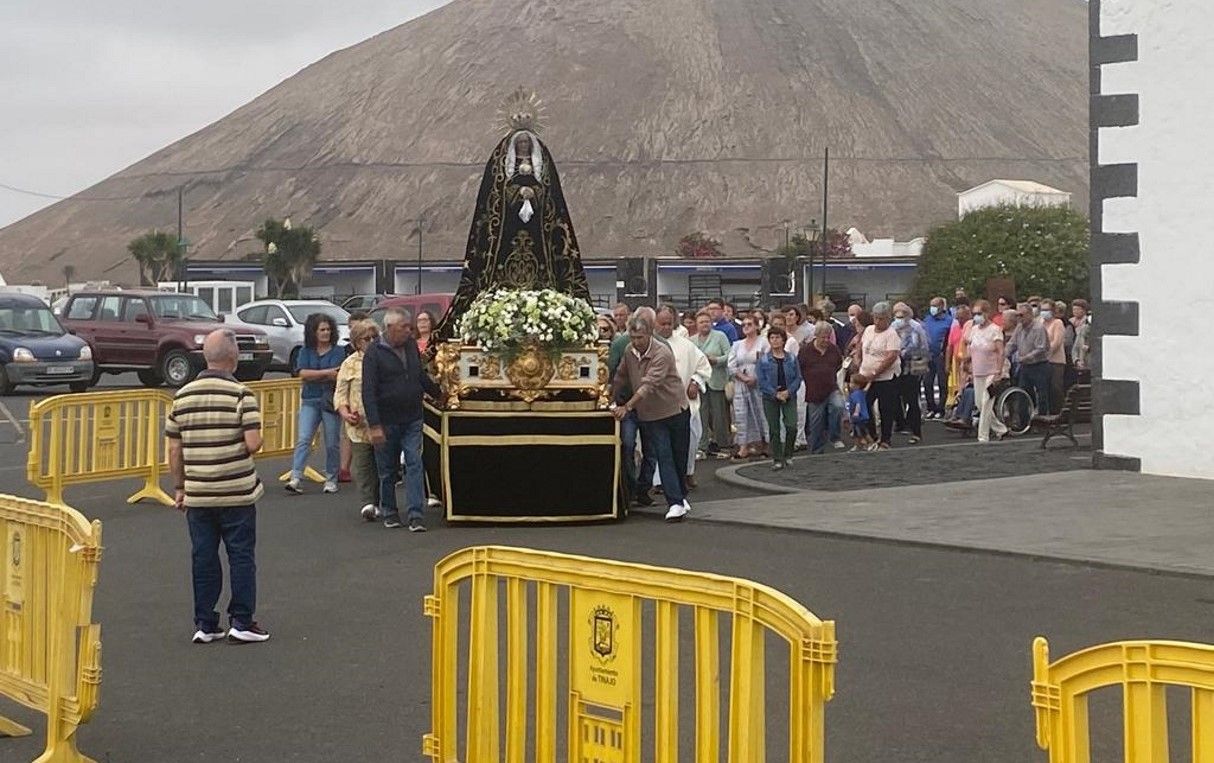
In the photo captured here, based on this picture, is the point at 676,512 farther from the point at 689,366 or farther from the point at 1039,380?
the point at 1039,380

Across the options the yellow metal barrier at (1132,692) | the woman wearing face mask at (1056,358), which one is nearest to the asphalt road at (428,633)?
the yellow metal barrier at (1132,692)

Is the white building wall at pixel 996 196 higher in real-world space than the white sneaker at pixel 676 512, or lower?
higher

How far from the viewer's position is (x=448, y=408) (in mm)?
14344

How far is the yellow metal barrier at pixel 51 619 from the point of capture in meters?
6.67

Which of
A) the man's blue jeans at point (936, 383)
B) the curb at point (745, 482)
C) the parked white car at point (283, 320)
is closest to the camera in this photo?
the curb at point (745, 482)

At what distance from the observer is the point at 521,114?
15.7 meters

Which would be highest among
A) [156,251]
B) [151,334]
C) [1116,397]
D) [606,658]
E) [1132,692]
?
[156,251]

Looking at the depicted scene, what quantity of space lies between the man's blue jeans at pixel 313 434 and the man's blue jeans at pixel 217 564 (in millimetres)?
7306

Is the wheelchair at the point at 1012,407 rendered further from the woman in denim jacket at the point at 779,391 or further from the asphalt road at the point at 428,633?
the asphalt road at the point at 428,633

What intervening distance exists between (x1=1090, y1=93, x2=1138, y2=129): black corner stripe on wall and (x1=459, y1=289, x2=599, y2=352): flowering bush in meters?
5.90

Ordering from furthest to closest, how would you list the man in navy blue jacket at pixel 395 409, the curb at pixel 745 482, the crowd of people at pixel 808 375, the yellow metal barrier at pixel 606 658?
1. the curb at pixel 745 482
2. the crowd of people at pixel 808 375
3. the man in navy blue jacket at pixel 395 409
4. the yellow metal barrier at pixel 606 658

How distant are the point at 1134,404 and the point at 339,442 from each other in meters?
7.71

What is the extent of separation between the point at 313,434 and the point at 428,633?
7780 mm

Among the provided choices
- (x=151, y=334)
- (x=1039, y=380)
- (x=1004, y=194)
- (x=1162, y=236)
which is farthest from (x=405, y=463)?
(x=1004, y=194)
